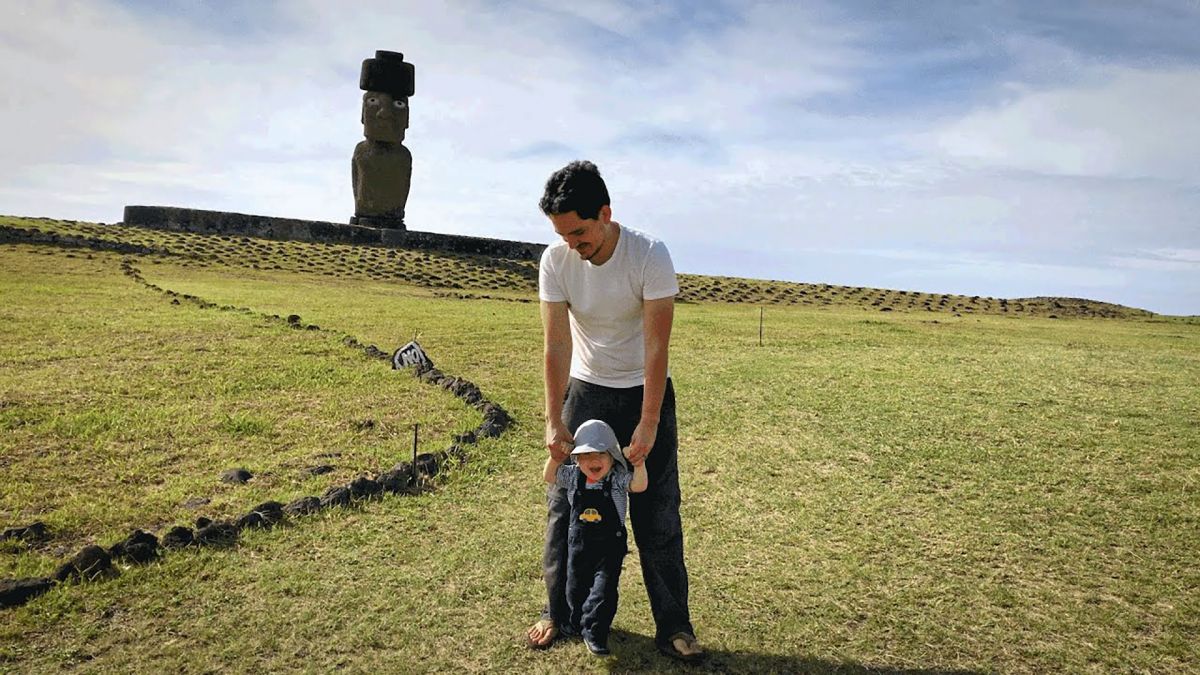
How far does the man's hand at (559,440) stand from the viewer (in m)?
4.24

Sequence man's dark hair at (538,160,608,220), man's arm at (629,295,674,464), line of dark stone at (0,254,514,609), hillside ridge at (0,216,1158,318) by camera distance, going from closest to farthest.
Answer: man's dark hair at (538,160,608,220) → man's arm at (629,295,674,464) → line of dark stone at (0,254,514,609) → hillside ridge at (0,216,1158,318)

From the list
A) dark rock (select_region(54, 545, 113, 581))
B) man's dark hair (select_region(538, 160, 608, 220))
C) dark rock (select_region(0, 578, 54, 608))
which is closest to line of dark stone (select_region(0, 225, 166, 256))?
dark rock (select_region(54, 545, 113, 581))

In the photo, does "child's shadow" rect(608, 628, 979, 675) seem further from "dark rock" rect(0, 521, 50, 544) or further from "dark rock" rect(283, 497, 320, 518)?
"dark rock" rect(0, 521, 50, 544)

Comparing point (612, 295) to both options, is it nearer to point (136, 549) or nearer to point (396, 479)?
point (136, 549)

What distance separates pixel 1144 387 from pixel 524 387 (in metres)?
8.17

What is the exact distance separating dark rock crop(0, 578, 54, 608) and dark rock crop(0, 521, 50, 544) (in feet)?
3.10

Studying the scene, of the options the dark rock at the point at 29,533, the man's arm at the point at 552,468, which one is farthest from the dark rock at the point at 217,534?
the man's arm at the point at 552,468

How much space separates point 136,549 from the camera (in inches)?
218

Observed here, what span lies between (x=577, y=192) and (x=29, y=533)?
15.4ft

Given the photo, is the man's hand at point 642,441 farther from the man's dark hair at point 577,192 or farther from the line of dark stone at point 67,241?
the line of dark stone at point 67,241

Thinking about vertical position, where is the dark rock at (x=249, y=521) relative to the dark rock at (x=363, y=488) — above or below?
below

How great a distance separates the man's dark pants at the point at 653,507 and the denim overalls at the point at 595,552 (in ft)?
0.51

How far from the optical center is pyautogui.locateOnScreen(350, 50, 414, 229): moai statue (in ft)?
109

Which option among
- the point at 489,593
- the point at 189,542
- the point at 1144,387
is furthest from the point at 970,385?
the point at 189,542
